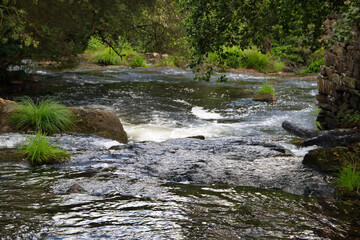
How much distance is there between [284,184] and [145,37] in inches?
468

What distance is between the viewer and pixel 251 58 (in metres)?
25.1

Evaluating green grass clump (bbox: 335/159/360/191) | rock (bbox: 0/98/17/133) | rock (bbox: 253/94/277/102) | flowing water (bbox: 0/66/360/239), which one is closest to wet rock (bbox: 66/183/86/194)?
flowing water (bbox: 0/66/360/239)

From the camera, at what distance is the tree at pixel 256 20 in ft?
18.6

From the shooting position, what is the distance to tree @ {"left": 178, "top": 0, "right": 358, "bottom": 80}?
5.67 meters

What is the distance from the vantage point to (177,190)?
19.7ft

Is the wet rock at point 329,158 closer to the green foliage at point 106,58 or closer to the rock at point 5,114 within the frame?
the rock at point 5,114

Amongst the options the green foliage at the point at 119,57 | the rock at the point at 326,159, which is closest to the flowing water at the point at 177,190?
the rock at the point at 326,159

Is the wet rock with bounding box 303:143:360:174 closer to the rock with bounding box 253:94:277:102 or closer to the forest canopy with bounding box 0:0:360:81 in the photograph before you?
the forest canopy with bounding box 0:0:360:81

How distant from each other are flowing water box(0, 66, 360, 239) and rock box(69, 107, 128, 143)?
47 cm

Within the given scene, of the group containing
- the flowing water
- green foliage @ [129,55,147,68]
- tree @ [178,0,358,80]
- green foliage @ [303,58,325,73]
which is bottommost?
the flowing water

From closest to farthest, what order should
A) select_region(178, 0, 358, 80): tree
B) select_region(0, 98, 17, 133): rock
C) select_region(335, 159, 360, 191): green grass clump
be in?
select_region(178, 0, 358, 80): tree → select_region(335, 159, 360, 191): green grass clump → select_region(0, 98, 17, 133): rock

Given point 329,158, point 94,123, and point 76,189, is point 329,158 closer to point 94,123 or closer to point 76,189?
point 76,189

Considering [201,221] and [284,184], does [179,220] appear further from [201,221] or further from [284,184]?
[284,184]

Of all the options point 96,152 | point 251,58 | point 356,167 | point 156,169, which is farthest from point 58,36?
point 251,58
